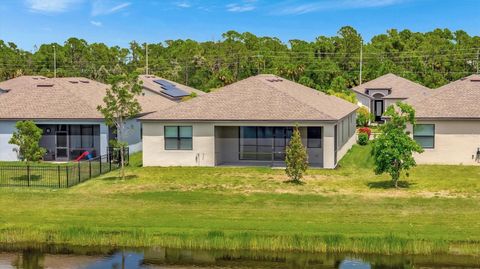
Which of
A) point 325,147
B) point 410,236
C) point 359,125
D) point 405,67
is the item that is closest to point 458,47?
point 405,67

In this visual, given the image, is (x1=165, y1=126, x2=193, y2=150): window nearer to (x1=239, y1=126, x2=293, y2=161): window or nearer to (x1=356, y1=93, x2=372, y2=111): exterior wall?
(x1=239, y1=126, x2=293, y2=161): window

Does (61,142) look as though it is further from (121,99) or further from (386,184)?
(386,184)

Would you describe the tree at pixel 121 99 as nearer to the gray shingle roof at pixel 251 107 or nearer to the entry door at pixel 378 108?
the gray shingle roof at pixel 251 107

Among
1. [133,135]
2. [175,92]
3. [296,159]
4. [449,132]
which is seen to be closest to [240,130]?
[296,159]

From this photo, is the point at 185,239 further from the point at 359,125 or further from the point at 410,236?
the point at 359,125

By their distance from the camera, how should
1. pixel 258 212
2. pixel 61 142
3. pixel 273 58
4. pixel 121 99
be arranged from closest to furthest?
1. pixel 258 212
2. pixel 121 99
3. pixel 61 142
4. pixel 273 58

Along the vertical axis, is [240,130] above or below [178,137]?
above

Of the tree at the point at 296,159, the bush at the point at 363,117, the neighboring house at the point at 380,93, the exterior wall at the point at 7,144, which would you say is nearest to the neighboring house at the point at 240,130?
the exterior wall at the point at 7,144
